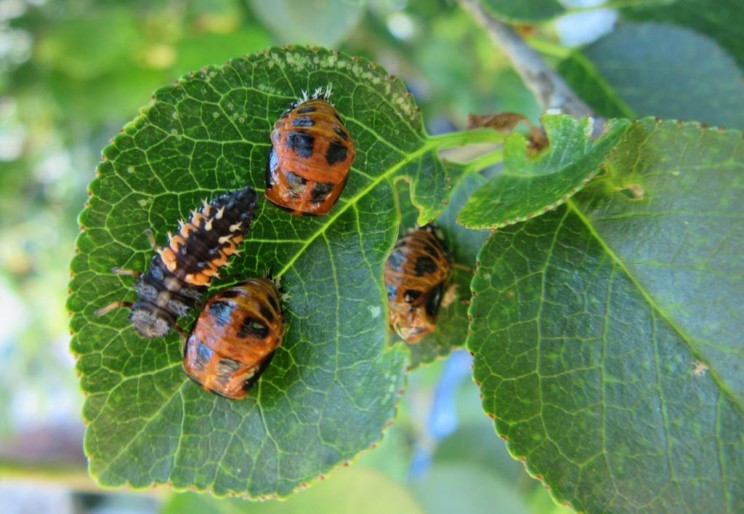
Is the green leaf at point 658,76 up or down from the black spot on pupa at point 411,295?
down

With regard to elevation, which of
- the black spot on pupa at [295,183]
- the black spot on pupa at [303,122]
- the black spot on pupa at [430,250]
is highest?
the black spot on pupa at [303,122]

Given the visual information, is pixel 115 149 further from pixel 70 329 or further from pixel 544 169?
pixel 544 169

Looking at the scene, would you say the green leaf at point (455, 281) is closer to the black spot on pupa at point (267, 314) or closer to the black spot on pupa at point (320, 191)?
the black spot on pupa at point (320, 191)

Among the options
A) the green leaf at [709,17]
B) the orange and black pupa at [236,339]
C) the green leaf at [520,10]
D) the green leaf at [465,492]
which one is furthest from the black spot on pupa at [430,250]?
the green leaf at [709,17]

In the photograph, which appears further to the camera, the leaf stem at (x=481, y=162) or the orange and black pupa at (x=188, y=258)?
the leaf stem at (x=481, y=162)

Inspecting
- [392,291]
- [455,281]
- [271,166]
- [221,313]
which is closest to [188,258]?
[221,313]

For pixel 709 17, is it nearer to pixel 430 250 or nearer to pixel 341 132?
pixel 430 250

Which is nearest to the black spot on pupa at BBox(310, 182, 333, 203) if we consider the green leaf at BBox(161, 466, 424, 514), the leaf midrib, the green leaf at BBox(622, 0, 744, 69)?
the leaf midrib
